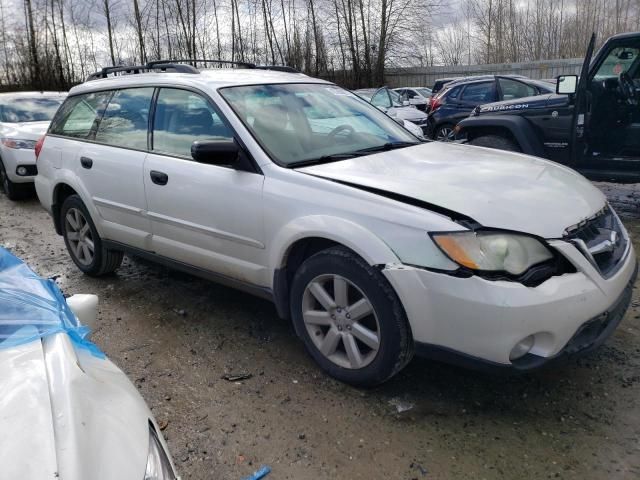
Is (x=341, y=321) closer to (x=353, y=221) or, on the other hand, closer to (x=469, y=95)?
(x=353, y=221)

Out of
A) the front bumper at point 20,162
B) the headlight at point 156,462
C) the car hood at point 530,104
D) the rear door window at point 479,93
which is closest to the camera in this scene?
the headlight at point 156,462

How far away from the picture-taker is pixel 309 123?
354cm

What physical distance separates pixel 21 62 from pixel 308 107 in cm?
2170

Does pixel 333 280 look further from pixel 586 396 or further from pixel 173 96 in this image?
pixel 173 96

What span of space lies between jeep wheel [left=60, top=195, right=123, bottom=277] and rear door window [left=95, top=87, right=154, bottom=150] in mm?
690

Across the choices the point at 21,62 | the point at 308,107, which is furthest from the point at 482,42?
the point at 308,107

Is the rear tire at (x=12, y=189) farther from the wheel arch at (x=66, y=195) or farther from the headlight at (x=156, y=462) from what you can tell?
A: the headlight at (x=156, y=462)

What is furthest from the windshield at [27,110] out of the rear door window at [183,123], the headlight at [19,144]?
the rear door window at [183,123]

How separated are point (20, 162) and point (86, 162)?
4.96m

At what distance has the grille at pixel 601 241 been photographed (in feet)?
8.30

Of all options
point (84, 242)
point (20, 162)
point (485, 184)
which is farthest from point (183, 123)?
point (20, 162)

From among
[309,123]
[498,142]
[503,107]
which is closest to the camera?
[309,123]

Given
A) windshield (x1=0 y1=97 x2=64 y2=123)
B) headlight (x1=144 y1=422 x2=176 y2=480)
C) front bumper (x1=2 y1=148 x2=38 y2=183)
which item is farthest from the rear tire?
headlight (x1=144 y1=422 x2=176 y2=480)

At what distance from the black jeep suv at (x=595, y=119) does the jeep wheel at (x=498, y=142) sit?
56 millimetres
